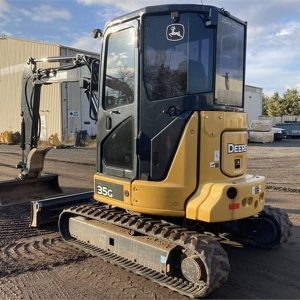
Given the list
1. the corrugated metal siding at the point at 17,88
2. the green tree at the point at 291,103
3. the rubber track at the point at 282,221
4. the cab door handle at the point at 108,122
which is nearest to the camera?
the cab door handle at the point at 108,122

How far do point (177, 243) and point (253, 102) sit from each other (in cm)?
4609

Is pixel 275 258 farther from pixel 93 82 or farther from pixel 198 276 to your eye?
pixel 93 82

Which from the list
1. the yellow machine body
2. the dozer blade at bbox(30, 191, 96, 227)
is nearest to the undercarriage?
the yellow machine body

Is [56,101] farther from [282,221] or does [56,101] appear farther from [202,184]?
[202,184]

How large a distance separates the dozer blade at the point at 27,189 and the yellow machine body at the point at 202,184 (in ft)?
16.4

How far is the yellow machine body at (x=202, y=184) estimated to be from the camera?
4.59 meters

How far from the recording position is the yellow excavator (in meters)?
4.59

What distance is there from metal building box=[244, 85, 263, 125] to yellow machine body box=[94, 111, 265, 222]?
140 ft

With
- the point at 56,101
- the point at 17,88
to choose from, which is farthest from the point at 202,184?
the point at 17,88

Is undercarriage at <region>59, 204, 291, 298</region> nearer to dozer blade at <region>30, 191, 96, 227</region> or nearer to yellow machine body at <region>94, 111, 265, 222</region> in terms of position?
yellow machine body at <region>94, 111, 265, 222</region>

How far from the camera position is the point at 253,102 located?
159ft

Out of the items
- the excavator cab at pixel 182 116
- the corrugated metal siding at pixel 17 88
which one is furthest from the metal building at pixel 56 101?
the excavator cab at pixel 182 116

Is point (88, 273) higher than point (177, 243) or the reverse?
the reverse

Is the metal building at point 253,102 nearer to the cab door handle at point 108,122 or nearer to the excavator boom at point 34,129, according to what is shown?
the excavator boom at point 34,129
